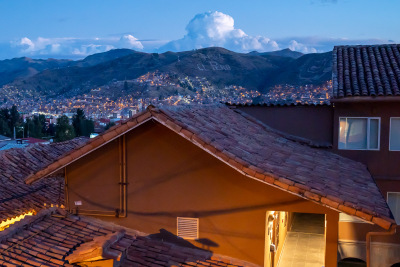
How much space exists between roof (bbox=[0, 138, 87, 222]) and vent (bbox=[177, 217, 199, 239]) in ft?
Result: 15.0

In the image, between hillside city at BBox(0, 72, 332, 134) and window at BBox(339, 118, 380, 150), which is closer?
window at BBox(339, 118, 380, 150)

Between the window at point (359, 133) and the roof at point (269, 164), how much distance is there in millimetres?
2914

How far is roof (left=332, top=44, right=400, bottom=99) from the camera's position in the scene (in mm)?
11758

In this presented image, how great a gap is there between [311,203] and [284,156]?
6.28ft

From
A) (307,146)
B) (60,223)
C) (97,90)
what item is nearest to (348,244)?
(307,146)

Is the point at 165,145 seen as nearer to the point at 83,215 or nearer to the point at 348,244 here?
the point at 83,215

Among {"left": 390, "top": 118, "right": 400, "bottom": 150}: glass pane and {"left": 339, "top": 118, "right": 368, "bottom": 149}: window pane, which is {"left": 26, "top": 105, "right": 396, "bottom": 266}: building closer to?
{"left": 339, "top": 118, "right": 368, "bottom": 149}: window pane

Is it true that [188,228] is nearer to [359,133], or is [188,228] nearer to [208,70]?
[359,133]

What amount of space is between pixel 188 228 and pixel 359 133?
24.1 feet

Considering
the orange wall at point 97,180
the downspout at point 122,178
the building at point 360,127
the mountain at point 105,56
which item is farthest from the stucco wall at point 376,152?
the mountain at point 105,56

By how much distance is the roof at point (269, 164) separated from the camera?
253 inches

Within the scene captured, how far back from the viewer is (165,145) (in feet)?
25.3

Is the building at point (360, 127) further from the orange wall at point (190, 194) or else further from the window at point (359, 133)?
the orange wall at point (190, 194)

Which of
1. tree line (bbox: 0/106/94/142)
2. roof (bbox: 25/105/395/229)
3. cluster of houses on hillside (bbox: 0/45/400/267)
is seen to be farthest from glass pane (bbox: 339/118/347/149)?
tree line (bbox: 0/106/94/142)
